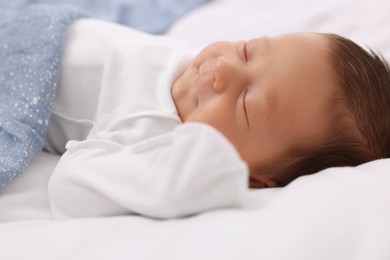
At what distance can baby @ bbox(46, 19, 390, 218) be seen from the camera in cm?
76

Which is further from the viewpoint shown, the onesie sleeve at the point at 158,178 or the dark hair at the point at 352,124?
the dark hair at the point at 352,124

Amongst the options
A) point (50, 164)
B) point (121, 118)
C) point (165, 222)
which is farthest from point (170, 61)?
point (165, 222)

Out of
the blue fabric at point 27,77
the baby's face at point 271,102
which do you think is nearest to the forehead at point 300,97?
the baby's face at point 271,102

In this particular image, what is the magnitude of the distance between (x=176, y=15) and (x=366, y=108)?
799mm

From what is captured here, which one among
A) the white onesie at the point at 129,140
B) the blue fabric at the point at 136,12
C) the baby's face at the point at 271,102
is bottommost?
the blue fabric at the point at 136,12

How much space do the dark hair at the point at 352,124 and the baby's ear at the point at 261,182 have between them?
0.02 m

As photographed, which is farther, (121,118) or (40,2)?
(40,2)

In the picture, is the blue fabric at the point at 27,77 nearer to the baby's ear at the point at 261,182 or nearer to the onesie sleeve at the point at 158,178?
the onesie sleeve at the point at 158,178

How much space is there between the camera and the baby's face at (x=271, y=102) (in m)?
0.95

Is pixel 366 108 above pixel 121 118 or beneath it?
above

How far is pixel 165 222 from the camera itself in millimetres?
766

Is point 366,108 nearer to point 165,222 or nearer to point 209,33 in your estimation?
point 165,222

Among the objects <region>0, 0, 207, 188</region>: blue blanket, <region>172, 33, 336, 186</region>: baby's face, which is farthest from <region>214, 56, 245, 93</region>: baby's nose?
<region>0, 0, 207, 188</region>: blue blanket

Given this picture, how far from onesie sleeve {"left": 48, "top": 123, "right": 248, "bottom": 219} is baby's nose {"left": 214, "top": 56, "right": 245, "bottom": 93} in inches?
7.7
